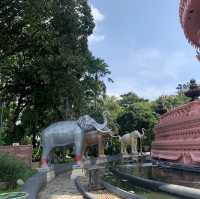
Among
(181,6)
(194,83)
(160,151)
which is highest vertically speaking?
(181,6)

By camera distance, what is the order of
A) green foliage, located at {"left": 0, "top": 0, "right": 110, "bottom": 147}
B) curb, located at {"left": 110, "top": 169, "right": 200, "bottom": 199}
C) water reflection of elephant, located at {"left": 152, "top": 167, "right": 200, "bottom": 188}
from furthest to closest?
green foliage, located at {"left": 0, "top": 0, "right": 110, "bottom": 147}, water reflection of elephant, located at {"left": 152, "top": 167, "right": 200, "bottom": 188}, curb, located at {"left": 110, "top": 169, "right": 200, "bottom": 199}

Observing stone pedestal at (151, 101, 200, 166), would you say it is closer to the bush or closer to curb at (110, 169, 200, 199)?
curb at (110, 169, 200, 199)

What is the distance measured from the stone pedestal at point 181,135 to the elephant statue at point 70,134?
2818 mm

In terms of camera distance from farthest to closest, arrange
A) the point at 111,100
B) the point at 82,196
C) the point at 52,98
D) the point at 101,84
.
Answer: the point at 111,100 < the point at 101,84 < the point at 52,98 < the point at 82,196

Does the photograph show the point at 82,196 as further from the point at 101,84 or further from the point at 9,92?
the point at 9,92

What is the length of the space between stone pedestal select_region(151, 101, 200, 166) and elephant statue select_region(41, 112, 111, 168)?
282 cm

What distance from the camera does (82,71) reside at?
2114cm

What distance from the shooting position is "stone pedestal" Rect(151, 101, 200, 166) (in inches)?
506

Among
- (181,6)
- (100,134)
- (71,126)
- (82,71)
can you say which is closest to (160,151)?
(100,134)

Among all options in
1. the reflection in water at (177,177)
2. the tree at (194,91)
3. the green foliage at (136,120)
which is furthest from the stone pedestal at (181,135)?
the green foliage at (136,120)

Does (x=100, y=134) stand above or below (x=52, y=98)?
below

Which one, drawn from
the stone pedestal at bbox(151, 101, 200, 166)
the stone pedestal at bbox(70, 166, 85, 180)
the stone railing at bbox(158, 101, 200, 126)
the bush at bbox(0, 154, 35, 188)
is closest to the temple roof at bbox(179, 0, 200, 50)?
the stone railing at bbox(158, 101, 200, 126)

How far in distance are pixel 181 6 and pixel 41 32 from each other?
11.4m

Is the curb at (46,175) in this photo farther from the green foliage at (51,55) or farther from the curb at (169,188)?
the green foliage at (51,55)
